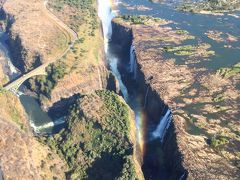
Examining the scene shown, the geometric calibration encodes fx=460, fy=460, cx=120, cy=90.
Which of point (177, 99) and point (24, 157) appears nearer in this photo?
point (24, 157)

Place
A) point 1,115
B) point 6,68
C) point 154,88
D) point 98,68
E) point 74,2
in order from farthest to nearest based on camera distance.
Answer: point 74,2 < point 6,68 < point 98,68 < point 154,88 < point 1,115

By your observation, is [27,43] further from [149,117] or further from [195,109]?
[195,109]

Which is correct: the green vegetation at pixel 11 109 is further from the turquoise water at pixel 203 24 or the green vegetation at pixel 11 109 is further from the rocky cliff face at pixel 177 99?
the turquoise water at pixel 203 24

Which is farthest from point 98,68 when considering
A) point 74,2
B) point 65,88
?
point 74,2

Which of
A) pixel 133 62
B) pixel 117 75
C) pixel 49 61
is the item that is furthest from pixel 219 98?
pixel 49 61

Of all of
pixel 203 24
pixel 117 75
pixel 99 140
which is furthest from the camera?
pixel 203 24

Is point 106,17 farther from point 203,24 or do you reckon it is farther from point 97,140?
point 97,140

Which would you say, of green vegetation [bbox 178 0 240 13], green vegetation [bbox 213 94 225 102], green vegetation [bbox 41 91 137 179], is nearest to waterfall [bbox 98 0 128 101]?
green vegetation [bbox 41 91 137 179]

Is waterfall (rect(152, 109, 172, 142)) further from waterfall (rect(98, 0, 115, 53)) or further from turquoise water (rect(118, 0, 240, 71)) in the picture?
waterfall (rect(98, 0, 115, 53))
